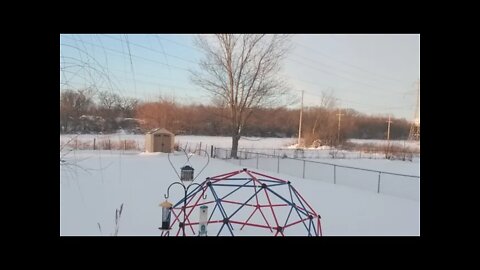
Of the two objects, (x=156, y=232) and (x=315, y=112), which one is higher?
(x=315, y=112)

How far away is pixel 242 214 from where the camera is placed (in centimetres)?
882

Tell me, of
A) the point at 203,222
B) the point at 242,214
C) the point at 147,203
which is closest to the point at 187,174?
the point at 203,222

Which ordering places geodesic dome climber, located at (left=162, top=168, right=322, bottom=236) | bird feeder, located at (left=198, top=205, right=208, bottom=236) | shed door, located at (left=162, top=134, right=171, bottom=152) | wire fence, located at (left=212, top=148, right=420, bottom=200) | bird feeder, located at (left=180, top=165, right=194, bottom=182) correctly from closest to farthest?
1. bird feeder, located at (left=198, top=205, right=208, bottom=236)
2. geodesic dome climber, located at (left=162, top=168, right=322, bottom=236)
3. bird feeder, located at (left=180, top=165, right=194, bottom=182)
4. wire fence, located at (left=212, top=148, right=420, bottom=200)
5. shed door, located at (left=162, top=134, right=171, bottom=152)

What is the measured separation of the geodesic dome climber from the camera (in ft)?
19.0

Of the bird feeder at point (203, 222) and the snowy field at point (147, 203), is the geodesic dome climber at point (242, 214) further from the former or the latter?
the snowy field at point (147, 203)

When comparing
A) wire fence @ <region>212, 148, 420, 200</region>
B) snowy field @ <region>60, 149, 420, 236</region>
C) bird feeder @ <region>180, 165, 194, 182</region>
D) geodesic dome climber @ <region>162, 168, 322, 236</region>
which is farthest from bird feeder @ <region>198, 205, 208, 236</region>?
wire fence @ <region>212, 148, 420, 200</region>

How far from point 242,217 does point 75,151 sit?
16.9 feet

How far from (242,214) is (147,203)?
2440mm

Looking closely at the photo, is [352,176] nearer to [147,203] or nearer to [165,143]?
[165,143]

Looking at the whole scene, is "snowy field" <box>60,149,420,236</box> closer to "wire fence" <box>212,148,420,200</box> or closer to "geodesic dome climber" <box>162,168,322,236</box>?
"geodesic dome climber" <box>162,168,322,236</box>

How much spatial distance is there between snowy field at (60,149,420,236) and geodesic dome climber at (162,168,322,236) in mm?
309
